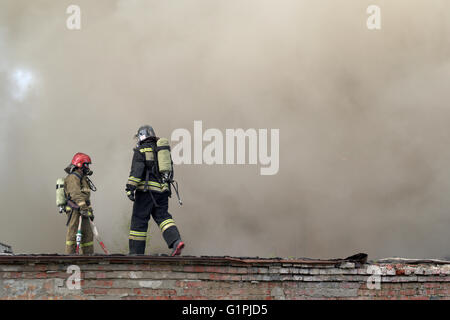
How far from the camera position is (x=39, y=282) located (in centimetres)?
755

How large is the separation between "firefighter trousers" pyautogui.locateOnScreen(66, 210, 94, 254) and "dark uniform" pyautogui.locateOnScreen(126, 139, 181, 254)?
1.17m

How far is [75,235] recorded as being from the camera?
1054 cm

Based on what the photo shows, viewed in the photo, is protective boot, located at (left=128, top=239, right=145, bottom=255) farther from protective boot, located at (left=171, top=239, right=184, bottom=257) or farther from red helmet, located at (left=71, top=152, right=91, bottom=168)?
red helmet, located at (left=71, top=152, right=91, bottom=168)

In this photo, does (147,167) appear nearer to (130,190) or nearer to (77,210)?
(130,190)

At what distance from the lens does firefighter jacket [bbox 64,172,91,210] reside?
34.2 ft

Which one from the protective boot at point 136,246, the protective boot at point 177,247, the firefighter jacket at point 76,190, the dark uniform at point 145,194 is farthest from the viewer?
the firefighter jacket at point 76,190

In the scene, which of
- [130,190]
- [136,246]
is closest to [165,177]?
[130,190]

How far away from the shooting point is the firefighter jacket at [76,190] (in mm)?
10422

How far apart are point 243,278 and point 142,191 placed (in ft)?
9.32

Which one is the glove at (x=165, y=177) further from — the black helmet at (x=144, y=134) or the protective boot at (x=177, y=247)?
the protective boot at (x=177, y=247)

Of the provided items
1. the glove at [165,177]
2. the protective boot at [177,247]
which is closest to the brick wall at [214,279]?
the protective boot at [177,247]

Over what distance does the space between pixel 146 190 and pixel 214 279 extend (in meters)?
2.64

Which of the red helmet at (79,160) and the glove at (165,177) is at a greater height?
the red helmet at (79,160)

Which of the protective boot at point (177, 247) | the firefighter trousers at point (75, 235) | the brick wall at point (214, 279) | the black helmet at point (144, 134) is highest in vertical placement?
the black helmet at point (144, 134)
